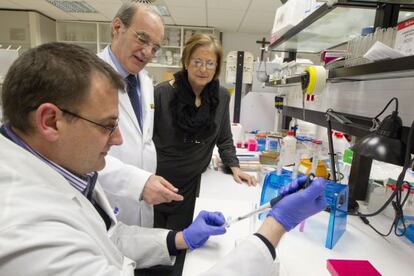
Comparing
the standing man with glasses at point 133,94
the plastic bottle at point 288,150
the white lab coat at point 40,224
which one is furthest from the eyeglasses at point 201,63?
the white lab coat at point 40,224

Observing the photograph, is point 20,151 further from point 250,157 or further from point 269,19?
point 269,19

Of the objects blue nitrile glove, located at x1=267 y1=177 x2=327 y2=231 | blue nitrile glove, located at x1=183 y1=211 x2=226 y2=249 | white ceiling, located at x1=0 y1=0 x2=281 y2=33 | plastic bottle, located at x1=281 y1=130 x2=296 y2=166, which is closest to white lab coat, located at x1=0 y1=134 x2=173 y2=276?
blue nitrile glove, located at x1=183 y1=211 x2=226 y2=249

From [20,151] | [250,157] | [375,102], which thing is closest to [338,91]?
[375,102]

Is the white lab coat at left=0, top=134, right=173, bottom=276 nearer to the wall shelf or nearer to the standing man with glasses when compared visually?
the standing man with glasses

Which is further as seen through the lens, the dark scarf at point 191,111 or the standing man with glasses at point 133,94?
the dark scarf at point 191,111

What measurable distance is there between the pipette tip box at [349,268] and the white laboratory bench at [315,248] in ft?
0.12

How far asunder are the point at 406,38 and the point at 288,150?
106 cm

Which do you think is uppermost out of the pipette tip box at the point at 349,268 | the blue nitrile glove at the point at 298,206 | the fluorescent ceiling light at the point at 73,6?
the fluorescent ceiling light at the point at 73,6

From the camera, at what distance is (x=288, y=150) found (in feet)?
5.88

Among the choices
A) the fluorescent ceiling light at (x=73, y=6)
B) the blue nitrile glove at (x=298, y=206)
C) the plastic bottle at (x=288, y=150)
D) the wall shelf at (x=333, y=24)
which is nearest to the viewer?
the blue nitrile glove at (x=298, y=206)

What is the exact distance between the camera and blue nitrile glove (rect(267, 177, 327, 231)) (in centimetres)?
77

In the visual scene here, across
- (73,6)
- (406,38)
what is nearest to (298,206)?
(406,38)

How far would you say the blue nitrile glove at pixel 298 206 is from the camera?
2.51 feet

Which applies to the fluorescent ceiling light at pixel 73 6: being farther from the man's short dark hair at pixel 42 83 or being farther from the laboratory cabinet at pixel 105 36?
the man's short dark hair at pixel 42 83
